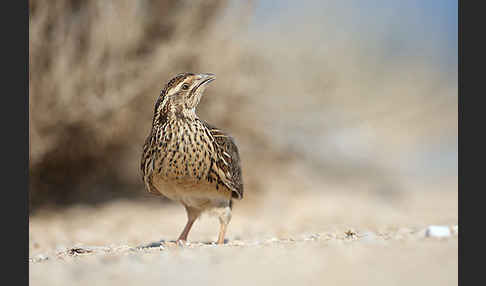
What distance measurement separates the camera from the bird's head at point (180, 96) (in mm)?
6117

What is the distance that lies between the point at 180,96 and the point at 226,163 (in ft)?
2.64

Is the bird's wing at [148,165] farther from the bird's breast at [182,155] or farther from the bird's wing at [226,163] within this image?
the bird's wing at [226,163]

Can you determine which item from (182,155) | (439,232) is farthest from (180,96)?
(439,232)

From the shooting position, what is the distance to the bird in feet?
19.4

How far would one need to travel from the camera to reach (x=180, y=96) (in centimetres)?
615

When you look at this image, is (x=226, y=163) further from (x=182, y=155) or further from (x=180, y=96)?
(x=180, y=96)

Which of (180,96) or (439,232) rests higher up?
(180,96)

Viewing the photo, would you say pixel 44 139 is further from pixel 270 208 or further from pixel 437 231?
pixel 437 231

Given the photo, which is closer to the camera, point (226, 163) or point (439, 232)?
point (439, 232)

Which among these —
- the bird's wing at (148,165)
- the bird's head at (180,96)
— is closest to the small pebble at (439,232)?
the bird's head at (180,96)

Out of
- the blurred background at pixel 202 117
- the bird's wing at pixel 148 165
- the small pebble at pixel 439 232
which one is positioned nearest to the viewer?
the small pebble at pixel 439 232

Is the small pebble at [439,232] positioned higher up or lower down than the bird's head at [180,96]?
lower down

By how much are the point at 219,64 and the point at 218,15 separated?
3.06 feet

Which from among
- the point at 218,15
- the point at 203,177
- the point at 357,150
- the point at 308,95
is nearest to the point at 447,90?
the point at 357,150
